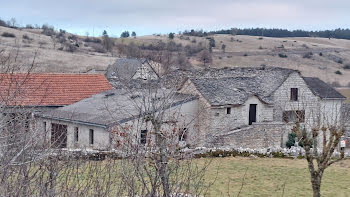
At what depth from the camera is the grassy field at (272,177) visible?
56.4 ft

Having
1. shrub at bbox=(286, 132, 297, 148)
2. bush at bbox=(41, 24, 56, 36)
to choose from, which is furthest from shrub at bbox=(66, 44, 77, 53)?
shrub at bbox=(286, 132, 297, 148)

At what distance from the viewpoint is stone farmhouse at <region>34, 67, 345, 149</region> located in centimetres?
2644

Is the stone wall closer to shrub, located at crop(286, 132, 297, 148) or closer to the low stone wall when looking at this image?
shrub, located at crop(286, 132, 297, 148)

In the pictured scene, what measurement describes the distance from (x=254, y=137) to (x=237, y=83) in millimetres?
5780

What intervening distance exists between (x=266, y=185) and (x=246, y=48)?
267 ft

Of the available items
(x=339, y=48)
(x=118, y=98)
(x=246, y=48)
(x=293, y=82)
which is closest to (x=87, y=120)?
(x=118, y=98)

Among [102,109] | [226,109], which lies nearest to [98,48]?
[226,109]

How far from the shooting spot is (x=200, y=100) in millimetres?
31766

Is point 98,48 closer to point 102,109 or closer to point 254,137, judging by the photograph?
point 254,137

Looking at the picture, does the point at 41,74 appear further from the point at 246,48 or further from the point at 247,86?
the point at 246,48

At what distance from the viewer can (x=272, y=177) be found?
20.1 meters

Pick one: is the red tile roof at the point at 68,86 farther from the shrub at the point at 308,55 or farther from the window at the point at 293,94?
the shrub at the point at 308,55

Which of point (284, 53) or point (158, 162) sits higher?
point (284, 53)

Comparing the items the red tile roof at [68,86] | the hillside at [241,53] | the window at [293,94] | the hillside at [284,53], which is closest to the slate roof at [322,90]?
the window at [293,94]
